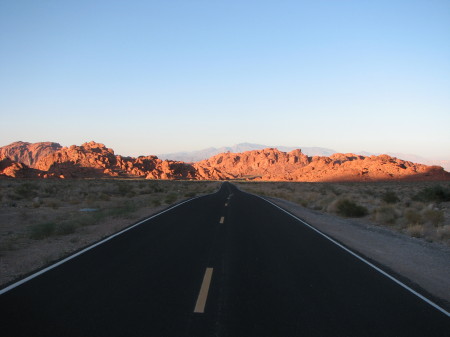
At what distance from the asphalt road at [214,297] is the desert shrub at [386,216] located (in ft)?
28.9

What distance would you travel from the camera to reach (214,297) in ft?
19.2

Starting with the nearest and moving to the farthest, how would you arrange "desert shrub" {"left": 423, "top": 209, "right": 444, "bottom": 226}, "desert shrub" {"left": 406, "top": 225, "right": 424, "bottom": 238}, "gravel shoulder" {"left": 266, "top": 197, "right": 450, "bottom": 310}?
"gravel shoulder" {"left": 266, "top": 197, "right": 450, "bottom": 310} < "desert shrub" {"left": 406, "top": 225, "right": 424, "bottom": 238} < "desert shrub" {"left": 423, "top": 209, "right": 444, "bottom": 226}

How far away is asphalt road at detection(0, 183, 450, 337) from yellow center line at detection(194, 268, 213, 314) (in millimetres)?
16

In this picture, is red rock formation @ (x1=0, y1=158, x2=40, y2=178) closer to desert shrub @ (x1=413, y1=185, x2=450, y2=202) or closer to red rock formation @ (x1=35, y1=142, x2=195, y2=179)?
red rock formation @ (x1=35, y1=142, x2=195, y2=179)

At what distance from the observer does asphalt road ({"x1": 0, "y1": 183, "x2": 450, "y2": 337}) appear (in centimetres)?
471

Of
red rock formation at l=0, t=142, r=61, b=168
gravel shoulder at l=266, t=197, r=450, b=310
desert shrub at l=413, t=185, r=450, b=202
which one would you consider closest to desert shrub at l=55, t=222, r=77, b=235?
gravel shoulder at l=266, t=197, r=450, b=310

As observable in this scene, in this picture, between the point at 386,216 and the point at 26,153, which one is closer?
the point at 386,216

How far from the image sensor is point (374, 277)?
752 cm

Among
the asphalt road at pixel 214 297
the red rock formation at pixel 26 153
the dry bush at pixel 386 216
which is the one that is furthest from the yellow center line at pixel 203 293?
the red rock formation at pixel 26 153

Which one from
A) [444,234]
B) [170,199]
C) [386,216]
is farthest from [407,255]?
[170,199]

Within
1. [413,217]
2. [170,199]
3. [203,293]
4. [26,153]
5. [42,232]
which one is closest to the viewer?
[203,293]

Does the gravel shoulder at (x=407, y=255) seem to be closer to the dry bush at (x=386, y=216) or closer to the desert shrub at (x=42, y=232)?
the dry bush at (x=386, y=216)

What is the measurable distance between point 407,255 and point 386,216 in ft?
26.0

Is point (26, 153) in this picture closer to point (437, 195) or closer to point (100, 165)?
point (100, 165)
